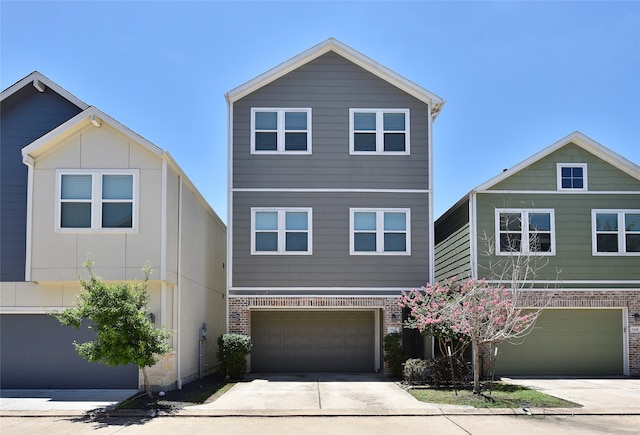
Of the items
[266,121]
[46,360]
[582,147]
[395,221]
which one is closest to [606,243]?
[582,147]

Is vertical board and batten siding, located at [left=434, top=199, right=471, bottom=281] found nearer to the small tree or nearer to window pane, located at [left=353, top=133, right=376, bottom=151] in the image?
window pane, located at [left=353, top=133, right=376, bottom=151]

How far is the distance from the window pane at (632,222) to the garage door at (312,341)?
27.5 ft

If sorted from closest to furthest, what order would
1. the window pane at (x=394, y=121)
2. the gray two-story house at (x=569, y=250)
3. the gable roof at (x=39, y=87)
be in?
the gable roof at (x=39, y=87)
the gray two-story house at (x=569, y=250)
the window pane at (x=394, y=121)

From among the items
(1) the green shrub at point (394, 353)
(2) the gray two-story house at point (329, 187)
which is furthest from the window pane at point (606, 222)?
(1) the green shrub at point (394, 353)

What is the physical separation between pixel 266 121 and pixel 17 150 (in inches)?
283

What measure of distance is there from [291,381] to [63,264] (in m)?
7.07

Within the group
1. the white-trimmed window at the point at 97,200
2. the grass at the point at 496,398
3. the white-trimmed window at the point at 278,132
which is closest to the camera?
the grass at the point at 496,398

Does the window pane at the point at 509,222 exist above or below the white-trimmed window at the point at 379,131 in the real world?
below

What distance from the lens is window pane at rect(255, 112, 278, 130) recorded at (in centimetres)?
2053

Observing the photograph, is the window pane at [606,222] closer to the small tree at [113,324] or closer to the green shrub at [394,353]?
the green shrub at [394,353]

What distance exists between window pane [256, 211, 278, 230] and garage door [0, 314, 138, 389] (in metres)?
6.07

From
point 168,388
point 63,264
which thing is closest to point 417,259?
point 168,388

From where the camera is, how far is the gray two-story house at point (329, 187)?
19938mm

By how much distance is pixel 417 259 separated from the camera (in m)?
20.1
